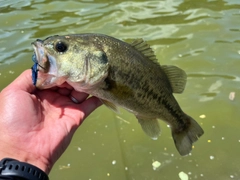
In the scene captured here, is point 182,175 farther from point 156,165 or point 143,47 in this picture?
point 143,47

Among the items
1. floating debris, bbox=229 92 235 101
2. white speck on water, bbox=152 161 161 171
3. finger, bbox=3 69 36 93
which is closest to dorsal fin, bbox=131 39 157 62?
finger, bbox=3 69 36 93

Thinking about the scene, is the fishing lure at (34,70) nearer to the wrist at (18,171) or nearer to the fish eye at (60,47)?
the fish eye at (60,47)

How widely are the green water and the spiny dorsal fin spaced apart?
1200 millimetres

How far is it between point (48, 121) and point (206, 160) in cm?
194

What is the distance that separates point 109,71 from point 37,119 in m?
0.74

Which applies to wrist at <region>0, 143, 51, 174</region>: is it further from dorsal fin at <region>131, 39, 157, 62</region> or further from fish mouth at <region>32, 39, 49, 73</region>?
dorsal fin at <region>131, 39, 157, 62</region>

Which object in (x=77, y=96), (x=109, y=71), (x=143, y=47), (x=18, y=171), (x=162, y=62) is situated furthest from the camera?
(x=162, y=62)

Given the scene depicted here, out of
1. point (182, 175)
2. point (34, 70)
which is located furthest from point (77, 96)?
point (182, 175)

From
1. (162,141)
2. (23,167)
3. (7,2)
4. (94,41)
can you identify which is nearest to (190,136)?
(162,141)

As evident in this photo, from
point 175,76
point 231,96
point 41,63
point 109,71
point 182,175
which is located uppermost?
point 41,63

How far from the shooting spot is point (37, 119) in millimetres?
2625

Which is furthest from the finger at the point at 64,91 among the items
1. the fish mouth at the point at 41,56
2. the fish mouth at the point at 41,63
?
the fish mouth at the point at 41,56

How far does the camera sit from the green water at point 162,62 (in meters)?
3.61

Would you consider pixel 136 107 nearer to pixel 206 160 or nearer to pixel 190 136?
pixel 190 136
